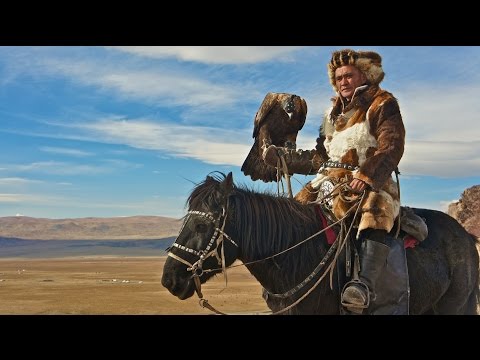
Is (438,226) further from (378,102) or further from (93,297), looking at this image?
(93,297)

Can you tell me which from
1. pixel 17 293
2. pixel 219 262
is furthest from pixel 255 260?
pixel 17 293

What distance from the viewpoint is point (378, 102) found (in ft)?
17.2

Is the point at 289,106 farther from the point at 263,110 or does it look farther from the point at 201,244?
the point at 201,244

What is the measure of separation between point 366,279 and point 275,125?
7.47 feet

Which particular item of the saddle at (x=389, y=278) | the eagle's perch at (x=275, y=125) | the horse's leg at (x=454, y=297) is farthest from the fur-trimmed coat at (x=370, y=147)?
the horse's leg at (x=454, y=297)

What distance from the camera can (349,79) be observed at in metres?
5.54

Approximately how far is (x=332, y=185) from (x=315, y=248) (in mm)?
758

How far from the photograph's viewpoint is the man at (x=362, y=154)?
4918 mm

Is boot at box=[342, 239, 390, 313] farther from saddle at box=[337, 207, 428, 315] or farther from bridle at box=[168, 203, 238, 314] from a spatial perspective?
Result: bridle at box=[168, 203, 238, 314]

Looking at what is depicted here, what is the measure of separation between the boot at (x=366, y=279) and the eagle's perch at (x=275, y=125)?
5.70 feet

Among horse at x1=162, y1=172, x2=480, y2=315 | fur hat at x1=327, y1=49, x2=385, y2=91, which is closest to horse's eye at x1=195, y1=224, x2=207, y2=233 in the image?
horse at x1=162, y1=172, x2=480, y2=315

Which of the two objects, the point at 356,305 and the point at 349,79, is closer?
the point at 356,305

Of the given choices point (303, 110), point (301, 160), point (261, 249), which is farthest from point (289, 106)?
point (261, 249)

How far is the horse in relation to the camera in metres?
4.61
